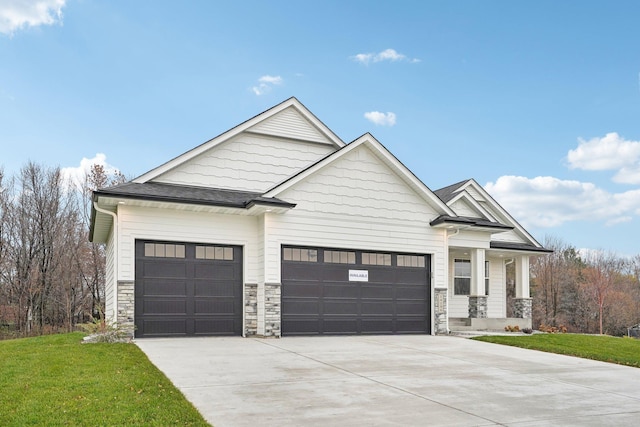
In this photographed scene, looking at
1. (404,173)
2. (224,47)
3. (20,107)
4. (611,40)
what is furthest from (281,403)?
(20,107)

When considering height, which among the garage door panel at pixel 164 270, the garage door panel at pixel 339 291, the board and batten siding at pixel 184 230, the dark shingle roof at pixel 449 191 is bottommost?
the garage door panel at pixel 339 291

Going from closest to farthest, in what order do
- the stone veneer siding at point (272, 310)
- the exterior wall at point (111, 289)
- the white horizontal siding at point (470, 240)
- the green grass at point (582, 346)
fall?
the green grass at point (582, 346) → the exterior wall at point (111, 289) → the stone veneer siding at point (272, 310) → the white horizontal siding at point (470, 240)

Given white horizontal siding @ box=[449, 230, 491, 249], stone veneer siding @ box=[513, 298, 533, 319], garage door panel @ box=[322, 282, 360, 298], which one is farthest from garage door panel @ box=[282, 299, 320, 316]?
stone veneer siding @ box=[513, 298, 533, 319]

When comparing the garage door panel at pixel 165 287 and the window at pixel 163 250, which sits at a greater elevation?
the window at pixel 163 250

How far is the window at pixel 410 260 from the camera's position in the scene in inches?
698

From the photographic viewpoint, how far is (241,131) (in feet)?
57.5

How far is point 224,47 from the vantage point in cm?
1992

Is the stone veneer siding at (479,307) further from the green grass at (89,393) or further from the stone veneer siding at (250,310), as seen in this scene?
the green grass at (89,393)

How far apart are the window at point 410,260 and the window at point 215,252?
5.39m

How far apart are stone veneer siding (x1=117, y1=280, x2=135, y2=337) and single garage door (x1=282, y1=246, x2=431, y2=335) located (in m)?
4.10

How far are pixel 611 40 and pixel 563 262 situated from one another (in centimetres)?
3105

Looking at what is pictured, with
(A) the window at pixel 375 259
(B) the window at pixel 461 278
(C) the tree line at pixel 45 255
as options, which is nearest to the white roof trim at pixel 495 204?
(B) the window at pixel 461 278

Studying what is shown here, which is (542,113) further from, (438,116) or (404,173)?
(404,173)

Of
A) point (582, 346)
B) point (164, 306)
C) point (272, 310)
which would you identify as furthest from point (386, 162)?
point (164, 306)
